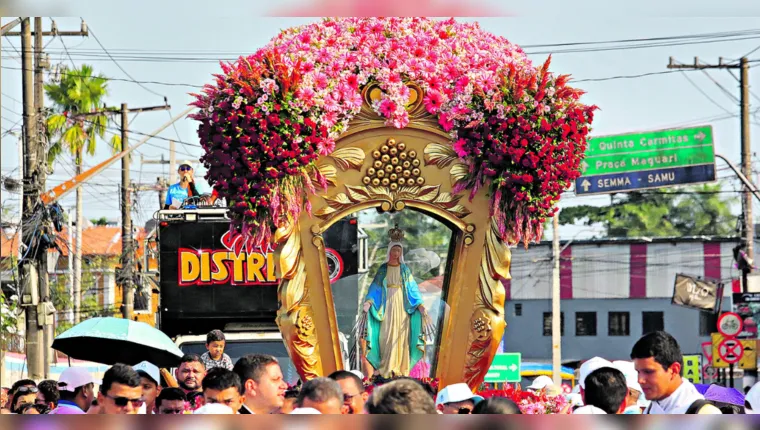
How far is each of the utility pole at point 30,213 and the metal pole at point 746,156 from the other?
15.2 meters

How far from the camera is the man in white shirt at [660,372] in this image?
18.7 ft

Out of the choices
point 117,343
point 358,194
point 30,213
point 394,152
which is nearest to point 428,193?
point 394,152

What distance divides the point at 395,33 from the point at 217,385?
3.25 meters

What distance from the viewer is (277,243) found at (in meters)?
8.35

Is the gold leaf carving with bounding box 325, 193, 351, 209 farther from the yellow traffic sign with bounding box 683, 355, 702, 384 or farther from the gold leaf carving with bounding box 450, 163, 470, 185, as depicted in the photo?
the yellow traffic sign with bounding box 683, 355, 702, 384

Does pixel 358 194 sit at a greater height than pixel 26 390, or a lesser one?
greater

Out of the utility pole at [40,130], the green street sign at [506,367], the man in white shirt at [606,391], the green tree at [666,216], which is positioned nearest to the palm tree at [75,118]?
the utility pole at [40,130]

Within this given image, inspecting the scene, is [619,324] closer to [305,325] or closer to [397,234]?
[397,234]

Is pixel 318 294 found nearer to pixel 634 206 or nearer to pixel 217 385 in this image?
pixel 217 385

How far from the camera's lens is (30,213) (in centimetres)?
1809

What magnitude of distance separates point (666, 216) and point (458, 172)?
4568 centimetres

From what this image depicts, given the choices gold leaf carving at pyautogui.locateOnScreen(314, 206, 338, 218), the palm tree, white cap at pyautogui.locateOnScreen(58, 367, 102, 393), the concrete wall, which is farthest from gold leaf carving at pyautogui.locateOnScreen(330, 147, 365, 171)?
the concrete wall

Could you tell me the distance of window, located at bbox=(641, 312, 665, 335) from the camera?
44906 millimetres

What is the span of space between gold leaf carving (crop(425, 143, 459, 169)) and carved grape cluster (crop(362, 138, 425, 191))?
103 mm
